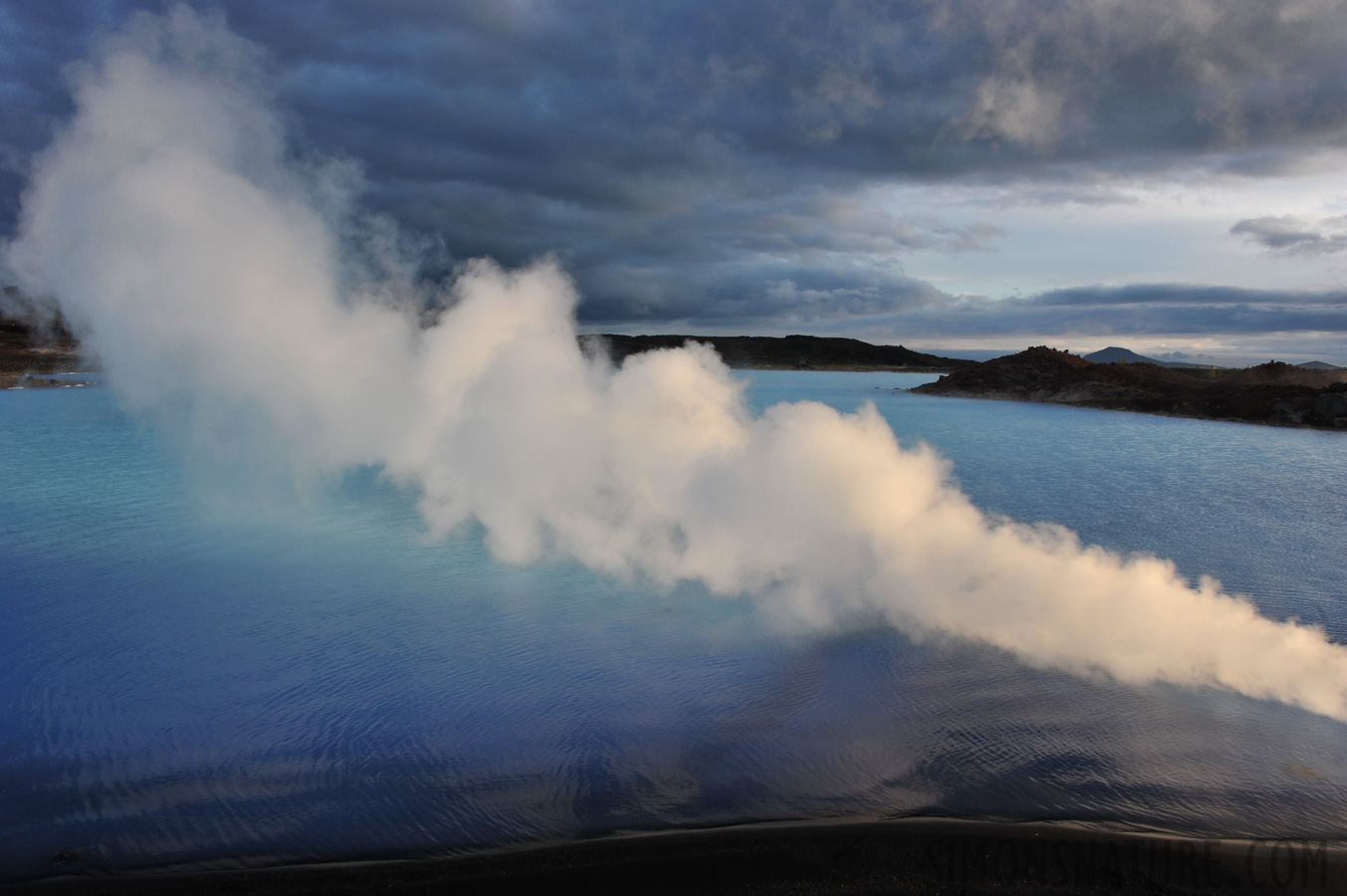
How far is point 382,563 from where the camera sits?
11086 millimetres

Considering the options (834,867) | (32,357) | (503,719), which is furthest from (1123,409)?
(32,357)

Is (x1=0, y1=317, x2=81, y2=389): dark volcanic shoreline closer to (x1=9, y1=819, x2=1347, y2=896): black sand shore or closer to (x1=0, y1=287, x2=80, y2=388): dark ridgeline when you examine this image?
(x1=0, y1=287, x2=80, y2=388): dark ridgeline

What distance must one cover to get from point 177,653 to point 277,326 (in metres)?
9.15

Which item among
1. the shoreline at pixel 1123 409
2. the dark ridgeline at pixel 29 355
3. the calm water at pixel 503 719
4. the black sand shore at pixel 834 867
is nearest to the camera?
the black sand shore at pixel 834 867

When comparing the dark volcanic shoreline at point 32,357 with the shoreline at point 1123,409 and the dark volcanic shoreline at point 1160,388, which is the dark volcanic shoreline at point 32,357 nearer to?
the shoreline at point 1123,409

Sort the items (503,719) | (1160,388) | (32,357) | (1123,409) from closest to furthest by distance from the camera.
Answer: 1. (503,719)
2. (1123,409)
3. (1160,388)
4. (32,357)

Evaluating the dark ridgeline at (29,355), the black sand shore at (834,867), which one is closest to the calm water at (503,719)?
the black sand shore at (834,867)

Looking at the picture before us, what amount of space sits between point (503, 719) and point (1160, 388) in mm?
72957

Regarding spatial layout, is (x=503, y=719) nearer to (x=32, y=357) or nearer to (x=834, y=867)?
(x=834, y=867)

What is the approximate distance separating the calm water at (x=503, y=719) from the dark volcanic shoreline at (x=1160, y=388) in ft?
142

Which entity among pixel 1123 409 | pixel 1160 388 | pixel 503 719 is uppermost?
pixel 1160 388

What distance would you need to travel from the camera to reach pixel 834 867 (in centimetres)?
444

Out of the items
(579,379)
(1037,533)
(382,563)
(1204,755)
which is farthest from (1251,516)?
(382,563)

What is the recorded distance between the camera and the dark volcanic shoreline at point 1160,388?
1774 inches
